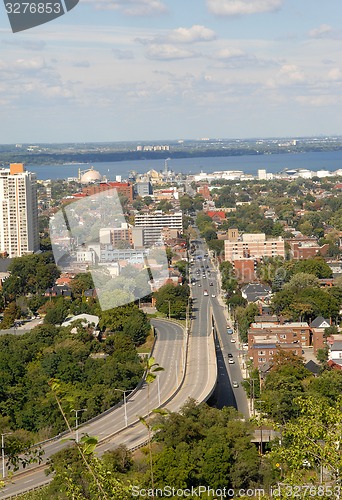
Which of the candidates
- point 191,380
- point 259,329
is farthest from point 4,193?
point 191,380

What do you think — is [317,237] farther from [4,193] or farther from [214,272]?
[4,193]

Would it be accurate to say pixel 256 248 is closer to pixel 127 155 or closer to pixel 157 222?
pixel 157 222

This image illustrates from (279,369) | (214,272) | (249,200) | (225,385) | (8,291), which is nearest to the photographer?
(279,369)

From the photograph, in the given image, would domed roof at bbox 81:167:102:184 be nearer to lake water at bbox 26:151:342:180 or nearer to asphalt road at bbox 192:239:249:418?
lake water at bbox 26:151:342:180

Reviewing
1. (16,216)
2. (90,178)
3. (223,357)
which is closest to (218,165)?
(90,178)

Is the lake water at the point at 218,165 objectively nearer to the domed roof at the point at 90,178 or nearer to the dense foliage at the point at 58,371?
the domed roof at the point at 90,178
